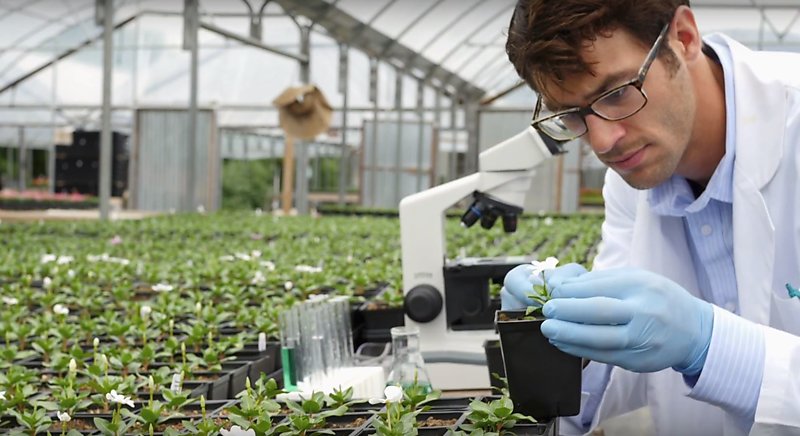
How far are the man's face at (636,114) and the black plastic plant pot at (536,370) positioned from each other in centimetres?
38

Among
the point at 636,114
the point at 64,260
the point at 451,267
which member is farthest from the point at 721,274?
the point at 64,260

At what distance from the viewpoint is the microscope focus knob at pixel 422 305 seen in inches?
92.5

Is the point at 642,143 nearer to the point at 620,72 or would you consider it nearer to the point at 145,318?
the point at 620,72

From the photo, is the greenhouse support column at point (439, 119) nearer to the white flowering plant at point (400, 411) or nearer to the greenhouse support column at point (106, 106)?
the greenhouse support column at point (106, 106)

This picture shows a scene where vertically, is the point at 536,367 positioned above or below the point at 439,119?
below

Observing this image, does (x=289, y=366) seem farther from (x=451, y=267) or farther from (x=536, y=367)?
(x=536, y=367)

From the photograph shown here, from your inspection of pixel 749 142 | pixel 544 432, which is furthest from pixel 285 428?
pixel 749 142

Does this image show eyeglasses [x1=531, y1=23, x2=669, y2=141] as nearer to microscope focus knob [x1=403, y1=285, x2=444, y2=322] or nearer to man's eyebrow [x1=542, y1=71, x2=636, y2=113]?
man's eyebrow [x1=542, y1=71, x2=636, y2=113]

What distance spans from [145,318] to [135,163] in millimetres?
12271

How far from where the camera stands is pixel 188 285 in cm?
331

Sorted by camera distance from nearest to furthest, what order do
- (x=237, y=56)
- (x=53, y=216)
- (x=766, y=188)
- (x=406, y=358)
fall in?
(x=766, y=188)
(x=406, y=358)
(x=53, y=216)
(x=237, y=56)

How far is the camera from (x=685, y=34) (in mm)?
1623

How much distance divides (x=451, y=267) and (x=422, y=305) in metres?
0.13

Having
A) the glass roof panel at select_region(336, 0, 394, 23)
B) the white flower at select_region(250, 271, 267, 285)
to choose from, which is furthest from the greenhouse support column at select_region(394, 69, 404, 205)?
the white flower at select_region(250, 271, 267, 285)
